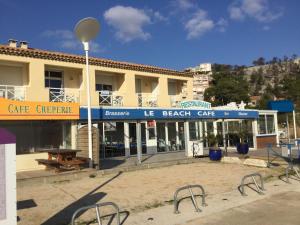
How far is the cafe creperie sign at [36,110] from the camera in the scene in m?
13.3

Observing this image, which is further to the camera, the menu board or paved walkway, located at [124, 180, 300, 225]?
paved walkway, located at [124, 180, 300, 225]

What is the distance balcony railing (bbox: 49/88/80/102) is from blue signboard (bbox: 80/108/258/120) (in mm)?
4219

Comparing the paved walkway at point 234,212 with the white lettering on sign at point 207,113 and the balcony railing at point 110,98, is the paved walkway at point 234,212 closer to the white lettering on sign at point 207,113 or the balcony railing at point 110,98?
the white lettering on sign at point 207,113

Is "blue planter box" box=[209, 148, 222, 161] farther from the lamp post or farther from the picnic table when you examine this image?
the picnic table

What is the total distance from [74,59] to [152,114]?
577 cm

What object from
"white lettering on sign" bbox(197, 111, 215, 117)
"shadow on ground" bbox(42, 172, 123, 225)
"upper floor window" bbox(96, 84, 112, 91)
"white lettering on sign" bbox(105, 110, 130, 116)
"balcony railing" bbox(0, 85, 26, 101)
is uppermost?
"upper floor window" bbox(96, 84, 112, 91)

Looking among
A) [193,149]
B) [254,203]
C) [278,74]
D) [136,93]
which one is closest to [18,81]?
[136,93]

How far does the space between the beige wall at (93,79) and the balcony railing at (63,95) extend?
1.17 ft

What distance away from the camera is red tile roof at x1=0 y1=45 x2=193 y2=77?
674 inches

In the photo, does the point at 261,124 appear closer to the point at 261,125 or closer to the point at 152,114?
the point at 261,125

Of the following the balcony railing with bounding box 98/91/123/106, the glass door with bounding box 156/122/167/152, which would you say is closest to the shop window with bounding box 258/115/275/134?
the glass door with bounding box 156/122/167/152

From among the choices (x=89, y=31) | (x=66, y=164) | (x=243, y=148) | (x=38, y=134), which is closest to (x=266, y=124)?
(x=243, y=148)

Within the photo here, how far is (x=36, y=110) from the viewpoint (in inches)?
554

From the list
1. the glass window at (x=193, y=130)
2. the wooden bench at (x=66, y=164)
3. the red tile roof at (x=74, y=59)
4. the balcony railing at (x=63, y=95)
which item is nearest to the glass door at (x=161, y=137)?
the glass window at (x=193, y=130)
